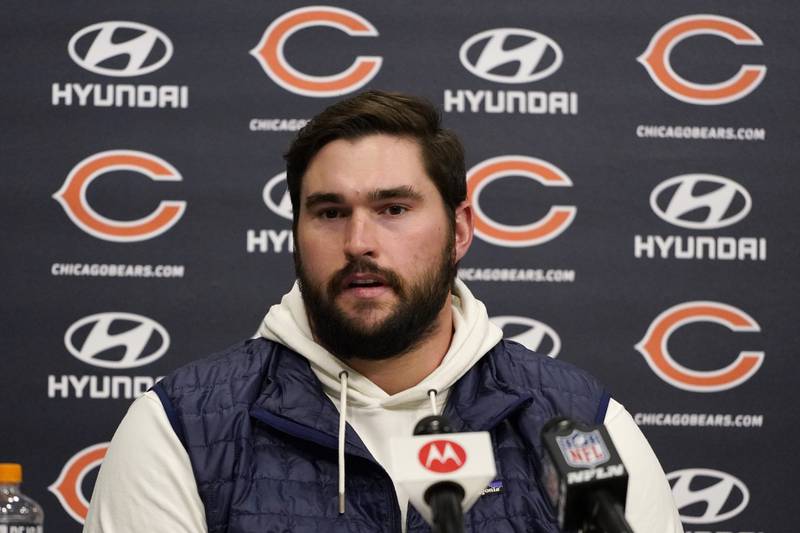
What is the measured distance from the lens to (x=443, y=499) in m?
0.86

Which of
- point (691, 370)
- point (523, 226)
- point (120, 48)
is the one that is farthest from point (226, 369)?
point (691, 370)

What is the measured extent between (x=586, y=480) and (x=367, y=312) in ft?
2.72

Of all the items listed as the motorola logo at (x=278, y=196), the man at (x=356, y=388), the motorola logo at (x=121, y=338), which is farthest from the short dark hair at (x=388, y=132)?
the motorola logo at (x=121, y=338)

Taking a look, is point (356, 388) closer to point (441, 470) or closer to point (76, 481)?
point (441, 470)

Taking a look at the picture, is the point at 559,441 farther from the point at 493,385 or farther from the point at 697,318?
the point at 697,318

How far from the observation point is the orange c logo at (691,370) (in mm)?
2527

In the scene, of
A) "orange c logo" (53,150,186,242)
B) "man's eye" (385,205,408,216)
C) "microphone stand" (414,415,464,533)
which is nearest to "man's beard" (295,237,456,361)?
"man's eye" (385,205,408,216)

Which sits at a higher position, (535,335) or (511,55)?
(511,55)

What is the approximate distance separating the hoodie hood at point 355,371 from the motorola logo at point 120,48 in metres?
1.05

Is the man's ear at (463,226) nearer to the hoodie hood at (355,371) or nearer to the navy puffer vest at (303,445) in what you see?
the hoodie hood at (355,371)

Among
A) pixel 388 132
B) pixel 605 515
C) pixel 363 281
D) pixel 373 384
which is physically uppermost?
pixel 388 132

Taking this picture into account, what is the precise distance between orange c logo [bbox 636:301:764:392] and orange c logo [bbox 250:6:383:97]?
3.04 feet

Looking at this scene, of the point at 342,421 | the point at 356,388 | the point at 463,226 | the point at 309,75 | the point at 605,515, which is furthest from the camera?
the point at 309,75

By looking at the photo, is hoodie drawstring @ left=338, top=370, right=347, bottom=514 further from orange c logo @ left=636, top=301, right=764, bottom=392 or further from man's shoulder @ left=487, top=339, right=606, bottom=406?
orange c logo @ left=636, top=301, right=764, bottom=392
